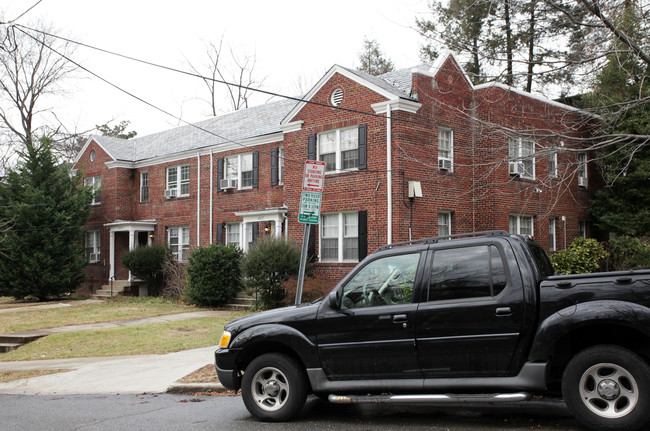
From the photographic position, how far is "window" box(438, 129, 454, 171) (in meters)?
19.7

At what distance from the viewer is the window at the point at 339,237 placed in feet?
64.3

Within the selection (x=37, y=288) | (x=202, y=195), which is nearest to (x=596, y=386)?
(x=202, y=195)

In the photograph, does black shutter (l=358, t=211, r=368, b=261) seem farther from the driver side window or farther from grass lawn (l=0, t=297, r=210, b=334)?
the driver side window

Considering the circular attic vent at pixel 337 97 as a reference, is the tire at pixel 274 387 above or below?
below

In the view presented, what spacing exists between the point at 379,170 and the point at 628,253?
29.6 ft

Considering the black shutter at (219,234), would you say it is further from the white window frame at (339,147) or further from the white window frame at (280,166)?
the white window frame at (339,147)

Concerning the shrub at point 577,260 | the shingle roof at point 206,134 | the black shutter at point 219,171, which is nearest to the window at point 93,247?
the shingle roof at point 206,134

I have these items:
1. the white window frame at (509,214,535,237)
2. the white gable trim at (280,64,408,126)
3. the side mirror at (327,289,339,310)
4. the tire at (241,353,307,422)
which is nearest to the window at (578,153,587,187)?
the white window frame at (509,214,535,237)

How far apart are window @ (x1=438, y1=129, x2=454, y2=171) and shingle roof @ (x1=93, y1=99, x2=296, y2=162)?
6.11 meters

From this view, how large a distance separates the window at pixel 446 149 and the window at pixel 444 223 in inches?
58.2

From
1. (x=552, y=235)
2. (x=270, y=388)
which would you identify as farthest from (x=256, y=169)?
(x=270, y=388)

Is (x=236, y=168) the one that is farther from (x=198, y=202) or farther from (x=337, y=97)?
(x=337, y=97)

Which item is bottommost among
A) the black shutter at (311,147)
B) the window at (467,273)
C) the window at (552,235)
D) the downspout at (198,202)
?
the window at (467,273)

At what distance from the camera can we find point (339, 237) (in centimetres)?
1986
